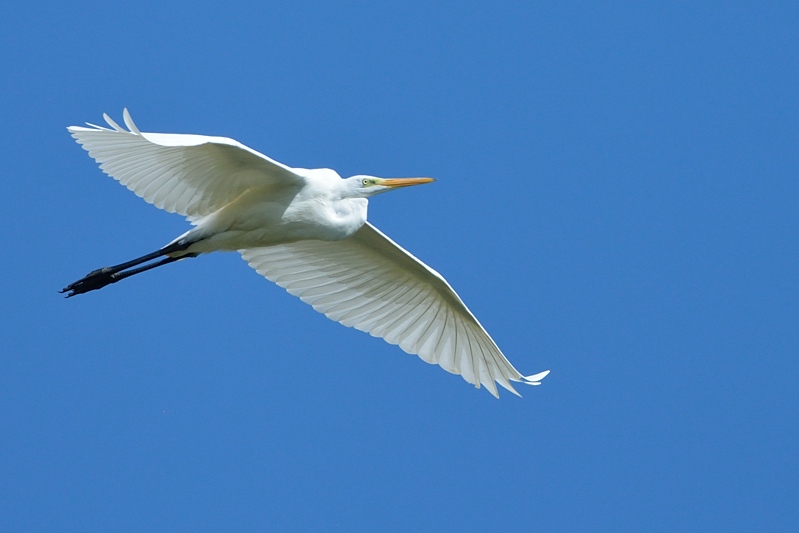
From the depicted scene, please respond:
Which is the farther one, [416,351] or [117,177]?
[416,351]

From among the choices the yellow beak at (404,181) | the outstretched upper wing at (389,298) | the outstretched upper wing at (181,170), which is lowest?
the outstretched upper wing at (181,170)

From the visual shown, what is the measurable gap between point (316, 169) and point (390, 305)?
6.57 ft

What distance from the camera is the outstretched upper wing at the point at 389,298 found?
11086mm

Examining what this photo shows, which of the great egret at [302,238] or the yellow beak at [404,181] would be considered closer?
the great egret at [302,238]

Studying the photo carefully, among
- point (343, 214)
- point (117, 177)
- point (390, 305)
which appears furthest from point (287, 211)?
point (390, 305)

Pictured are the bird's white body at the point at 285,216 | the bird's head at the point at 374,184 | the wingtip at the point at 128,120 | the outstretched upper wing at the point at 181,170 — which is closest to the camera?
the wingtip at the point at 128,120

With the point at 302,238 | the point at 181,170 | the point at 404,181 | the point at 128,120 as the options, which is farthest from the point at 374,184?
the point at 128,120

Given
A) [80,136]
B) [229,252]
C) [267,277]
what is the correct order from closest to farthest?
1. [80,136]
2. [229,252]
3. [267,277]

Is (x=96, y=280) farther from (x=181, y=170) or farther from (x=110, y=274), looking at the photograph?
(x=181, y=170)

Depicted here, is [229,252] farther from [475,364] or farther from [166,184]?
[475,364]

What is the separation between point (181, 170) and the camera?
9.66m

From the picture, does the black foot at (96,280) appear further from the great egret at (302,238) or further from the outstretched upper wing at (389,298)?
the outstretched upper wing at (389,298)

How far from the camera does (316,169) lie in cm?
986

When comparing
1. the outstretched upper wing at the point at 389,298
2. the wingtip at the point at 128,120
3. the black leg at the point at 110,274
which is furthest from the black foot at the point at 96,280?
the wingtip at the point at 128,120
